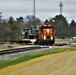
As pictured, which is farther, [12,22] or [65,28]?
[65,28]

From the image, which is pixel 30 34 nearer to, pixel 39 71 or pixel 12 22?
pixel 12 22

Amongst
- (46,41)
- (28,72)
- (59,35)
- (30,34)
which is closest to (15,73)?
(28,72)

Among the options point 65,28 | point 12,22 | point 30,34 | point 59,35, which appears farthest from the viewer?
point 65,28

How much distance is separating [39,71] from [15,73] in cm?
135

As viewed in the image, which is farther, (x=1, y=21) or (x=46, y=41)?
(x=1, y=21)

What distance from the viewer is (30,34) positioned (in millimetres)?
79562

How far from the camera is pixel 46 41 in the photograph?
228 ft

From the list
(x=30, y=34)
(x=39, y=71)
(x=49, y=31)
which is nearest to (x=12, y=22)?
(x=30, y=34)

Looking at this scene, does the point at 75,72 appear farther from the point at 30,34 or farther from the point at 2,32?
the point at 2,32

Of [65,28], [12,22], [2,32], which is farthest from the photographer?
[65,28]

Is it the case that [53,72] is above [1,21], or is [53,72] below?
below

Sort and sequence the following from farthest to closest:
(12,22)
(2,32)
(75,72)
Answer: (12,22), (2,32), (75,72)

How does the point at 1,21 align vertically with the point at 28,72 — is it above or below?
above

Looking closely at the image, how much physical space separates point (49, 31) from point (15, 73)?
171 ft
